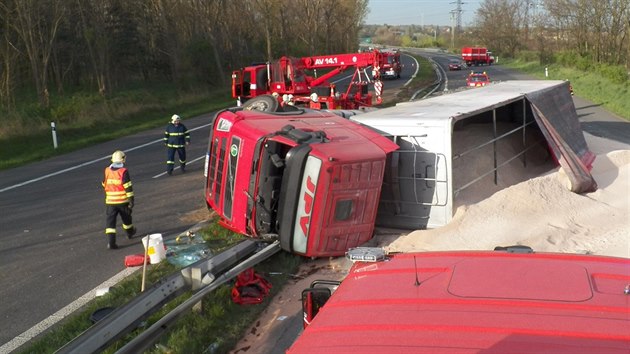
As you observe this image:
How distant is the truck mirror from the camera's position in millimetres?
3336

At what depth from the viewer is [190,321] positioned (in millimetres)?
6410

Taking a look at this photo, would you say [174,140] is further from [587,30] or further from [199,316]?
[587,30]

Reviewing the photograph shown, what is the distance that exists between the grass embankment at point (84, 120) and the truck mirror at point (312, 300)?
16.3 metres

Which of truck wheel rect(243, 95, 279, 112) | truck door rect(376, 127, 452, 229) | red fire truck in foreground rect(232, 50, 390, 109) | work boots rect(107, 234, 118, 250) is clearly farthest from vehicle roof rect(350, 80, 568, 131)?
red fire truck in foreground rect(232, 50, 390, 109)

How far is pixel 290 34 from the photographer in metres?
64.6

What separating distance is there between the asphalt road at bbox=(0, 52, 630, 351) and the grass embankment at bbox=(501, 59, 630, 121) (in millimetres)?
7691

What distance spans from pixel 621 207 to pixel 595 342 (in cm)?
871

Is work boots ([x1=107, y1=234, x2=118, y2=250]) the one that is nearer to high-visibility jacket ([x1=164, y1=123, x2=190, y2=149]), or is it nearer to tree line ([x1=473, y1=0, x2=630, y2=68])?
high-visibility jacket ([x1=164, y1=123, x2=190, y2=149])

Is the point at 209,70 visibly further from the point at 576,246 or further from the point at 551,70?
the point at 576,246

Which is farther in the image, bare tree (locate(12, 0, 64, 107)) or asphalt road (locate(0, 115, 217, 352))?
bare tree (locate(12, 0, 64, 107))

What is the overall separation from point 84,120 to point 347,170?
19.4 m

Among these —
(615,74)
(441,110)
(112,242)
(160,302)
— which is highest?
(441,110)

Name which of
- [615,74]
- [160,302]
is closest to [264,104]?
[160,302]

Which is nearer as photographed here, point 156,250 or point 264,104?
point 156,250
